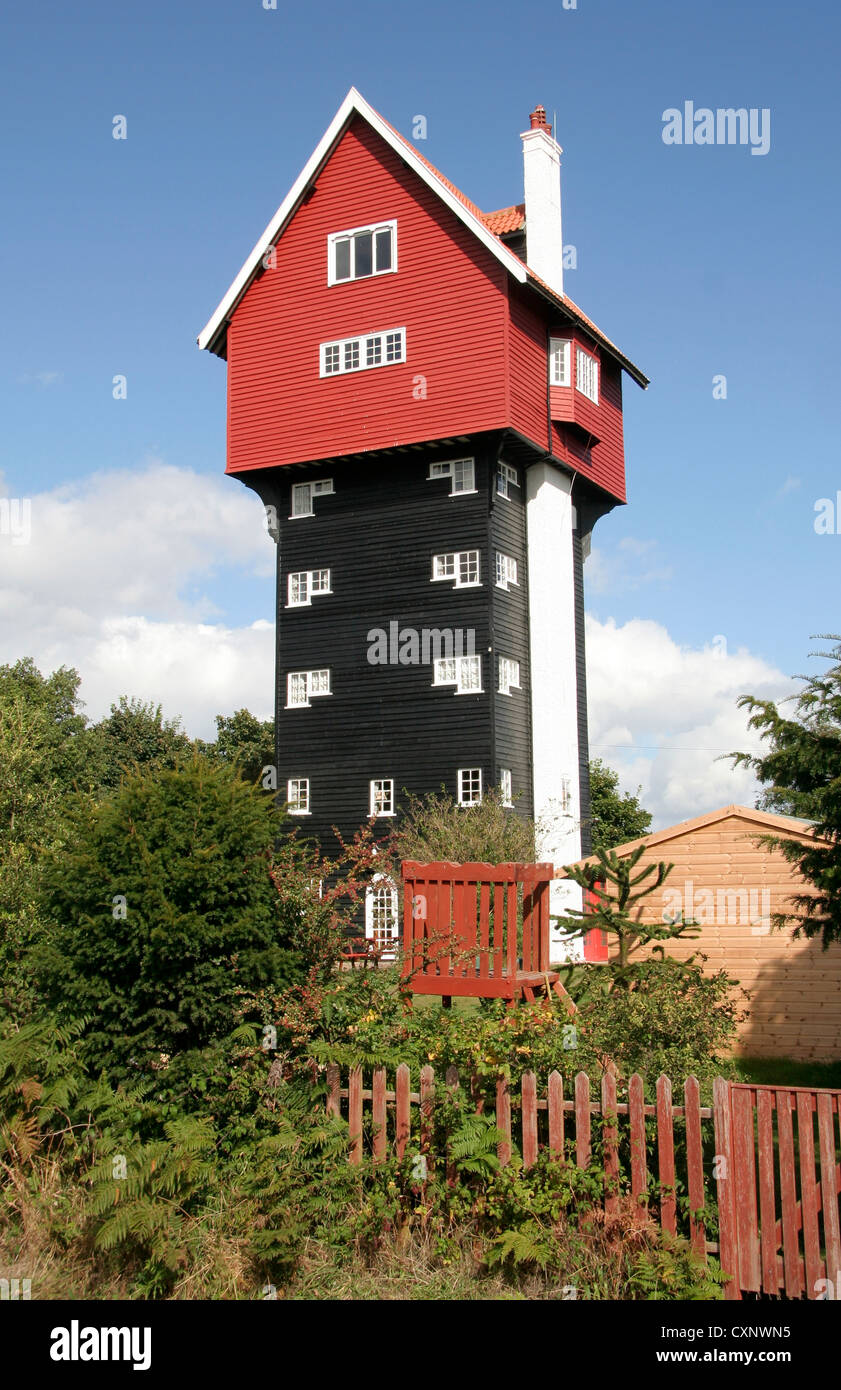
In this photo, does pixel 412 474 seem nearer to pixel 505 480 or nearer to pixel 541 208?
pixel 505 480

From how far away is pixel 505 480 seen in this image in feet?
112

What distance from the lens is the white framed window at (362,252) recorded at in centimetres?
3372

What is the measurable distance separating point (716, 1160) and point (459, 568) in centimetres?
2623

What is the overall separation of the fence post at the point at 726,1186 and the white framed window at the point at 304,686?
2720 centimetres

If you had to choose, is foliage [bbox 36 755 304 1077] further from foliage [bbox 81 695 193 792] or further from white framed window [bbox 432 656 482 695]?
foliage [bbox 81 695 193 792]

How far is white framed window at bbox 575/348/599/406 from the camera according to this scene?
1417 inches

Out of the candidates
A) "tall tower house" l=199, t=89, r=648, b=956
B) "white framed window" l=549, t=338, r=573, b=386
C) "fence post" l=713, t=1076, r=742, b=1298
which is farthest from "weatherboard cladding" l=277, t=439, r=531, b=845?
"fence post" l=713, t=1076, r=742, b=1298

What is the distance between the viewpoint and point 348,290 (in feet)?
112

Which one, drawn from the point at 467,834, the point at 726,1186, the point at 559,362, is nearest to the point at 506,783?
the point at 467,834

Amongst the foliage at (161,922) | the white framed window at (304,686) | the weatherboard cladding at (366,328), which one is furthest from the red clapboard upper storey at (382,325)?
the foliage at (161,922)

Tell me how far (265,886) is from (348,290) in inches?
1095

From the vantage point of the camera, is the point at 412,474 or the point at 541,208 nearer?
the point at 412,474

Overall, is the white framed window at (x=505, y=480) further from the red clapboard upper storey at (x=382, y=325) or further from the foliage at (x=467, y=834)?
the foliage at (x=467, y=834)

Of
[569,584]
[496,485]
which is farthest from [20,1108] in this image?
[569,584]
